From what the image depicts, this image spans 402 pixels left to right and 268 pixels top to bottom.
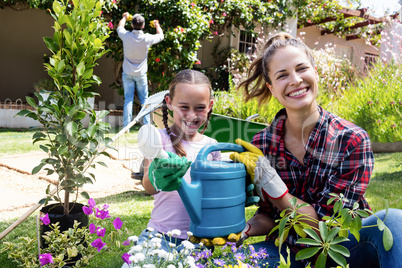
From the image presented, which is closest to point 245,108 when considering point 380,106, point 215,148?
point 380,106

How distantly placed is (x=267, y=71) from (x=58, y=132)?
1045mm

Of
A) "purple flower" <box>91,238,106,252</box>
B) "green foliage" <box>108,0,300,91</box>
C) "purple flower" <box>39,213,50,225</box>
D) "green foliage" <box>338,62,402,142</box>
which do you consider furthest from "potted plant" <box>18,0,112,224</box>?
"green foliage" <box>108,0,300,91</box>

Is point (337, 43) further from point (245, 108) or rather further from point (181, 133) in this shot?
point (181, 133)

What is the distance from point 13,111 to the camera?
6.78 m

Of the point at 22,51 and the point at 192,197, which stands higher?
the point at 22,51

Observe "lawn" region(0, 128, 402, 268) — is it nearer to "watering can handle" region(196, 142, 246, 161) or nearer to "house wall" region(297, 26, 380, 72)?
"watering can handle" region(196, 142, 246, 161)

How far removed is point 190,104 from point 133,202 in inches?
67.3

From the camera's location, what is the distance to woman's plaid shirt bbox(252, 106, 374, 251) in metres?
1.29

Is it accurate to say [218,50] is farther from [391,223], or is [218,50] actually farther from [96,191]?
[391,223]

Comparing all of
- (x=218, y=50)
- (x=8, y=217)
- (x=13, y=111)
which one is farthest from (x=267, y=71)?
(x=218, y=50)

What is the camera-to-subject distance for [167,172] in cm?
105

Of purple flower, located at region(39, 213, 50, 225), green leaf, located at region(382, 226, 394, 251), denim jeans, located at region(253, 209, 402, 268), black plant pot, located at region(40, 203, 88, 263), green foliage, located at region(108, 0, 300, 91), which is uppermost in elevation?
green foliage, located at region(108, 0, 300, 91)

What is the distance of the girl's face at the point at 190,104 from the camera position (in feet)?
4.94

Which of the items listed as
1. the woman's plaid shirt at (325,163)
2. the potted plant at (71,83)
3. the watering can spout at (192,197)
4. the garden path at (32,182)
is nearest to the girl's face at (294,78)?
the woman's plaid shirt at (325,163)
